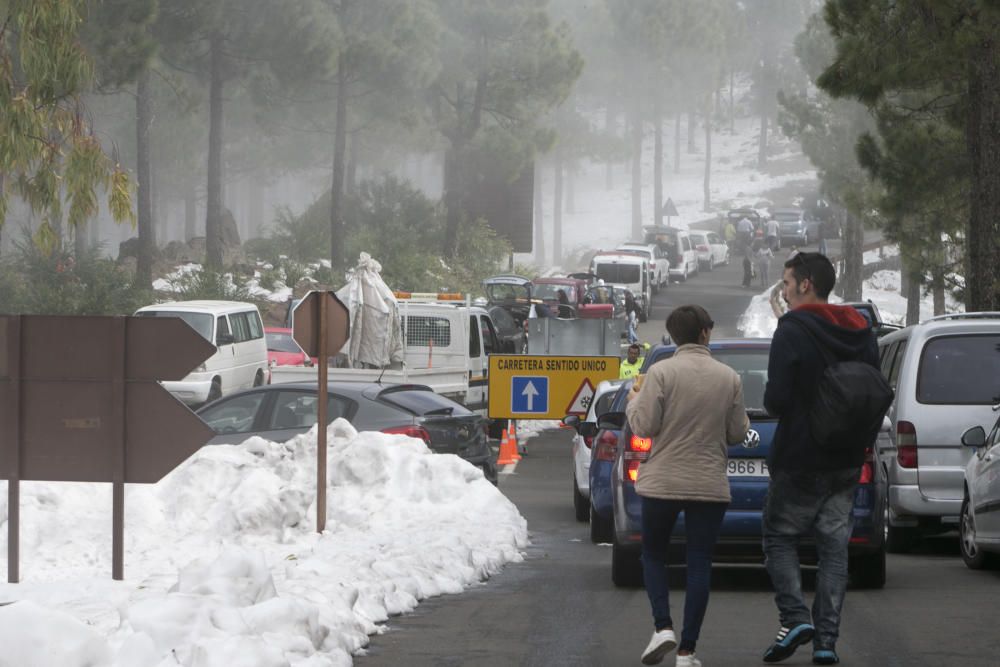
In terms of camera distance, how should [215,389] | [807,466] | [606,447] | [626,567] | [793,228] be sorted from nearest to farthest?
[807,466] < [626,567] < [606,447] < [215,389] < [793,228]

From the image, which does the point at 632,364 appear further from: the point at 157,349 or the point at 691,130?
the point at 691,130

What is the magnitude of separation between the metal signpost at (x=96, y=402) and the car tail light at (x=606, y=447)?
15.0ft

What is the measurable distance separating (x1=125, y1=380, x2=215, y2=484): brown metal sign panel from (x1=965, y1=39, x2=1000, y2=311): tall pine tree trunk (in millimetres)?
12072

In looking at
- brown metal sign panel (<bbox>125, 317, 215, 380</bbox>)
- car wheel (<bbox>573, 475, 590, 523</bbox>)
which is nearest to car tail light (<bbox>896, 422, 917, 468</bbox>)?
car wheel (<bbox>573, 475, 590, 523</bbox>)

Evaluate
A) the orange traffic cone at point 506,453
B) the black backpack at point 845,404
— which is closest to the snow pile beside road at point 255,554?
the black backpack at point 845,404

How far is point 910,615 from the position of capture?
8852 millimetres

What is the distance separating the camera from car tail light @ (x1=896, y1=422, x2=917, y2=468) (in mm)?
12141

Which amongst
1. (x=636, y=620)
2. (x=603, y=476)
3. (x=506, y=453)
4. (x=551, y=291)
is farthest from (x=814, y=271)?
(x=551, y=291)

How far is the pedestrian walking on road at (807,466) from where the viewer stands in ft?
23.6

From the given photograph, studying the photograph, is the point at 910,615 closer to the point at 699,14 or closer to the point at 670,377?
the point at 670,377

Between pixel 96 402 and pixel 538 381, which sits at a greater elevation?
pixel 96 402

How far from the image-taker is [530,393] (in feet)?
72.6

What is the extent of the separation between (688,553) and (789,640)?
22.9 inches

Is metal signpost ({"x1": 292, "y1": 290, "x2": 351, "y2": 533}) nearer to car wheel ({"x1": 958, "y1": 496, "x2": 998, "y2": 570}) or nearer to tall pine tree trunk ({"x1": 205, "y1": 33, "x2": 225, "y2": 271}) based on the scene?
car wheel ({"x1": 958, "y1": 496, "x2": 998, "y2": 570})
